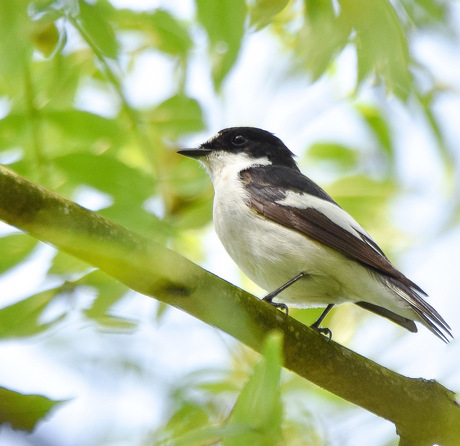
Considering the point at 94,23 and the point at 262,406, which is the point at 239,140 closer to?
the point at 94,23

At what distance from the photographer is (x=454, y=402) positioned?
118 inches

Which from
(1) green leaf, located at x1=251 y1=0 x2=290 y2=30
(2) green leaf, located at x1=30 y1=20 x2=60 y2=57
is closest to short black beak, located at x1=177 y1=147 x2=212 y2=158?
(2) green leaf, located at x1=30 y1=20 x2=60 y2=57

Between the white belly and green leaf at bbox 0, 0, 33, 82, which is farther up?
the white belly

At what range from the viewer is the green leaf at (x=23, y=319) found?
167cm

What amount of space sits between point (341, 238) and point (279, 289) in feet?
1.54

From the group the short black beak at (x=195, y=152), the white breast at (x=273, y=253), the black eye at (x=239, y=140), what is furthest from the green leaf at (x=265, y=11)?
the black eye at (x=239, y=140)

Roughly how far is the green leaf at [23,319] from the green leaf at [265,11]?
46.0 inches

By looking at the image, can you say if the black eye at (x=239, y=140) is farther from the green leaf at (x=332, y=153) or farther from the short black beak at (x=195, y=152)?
the green leaf at (x=332, y=153)

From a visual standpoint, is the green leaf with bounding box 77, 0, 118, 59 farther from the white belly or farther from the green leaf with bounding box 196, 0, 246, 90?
the white belly

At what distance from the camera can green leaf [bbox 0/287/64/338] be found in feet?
5.48

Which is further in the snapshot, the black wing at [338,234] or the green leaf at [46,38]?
the black wing at [338,234]

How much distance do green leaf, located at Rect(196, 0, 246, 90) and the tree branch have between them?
26.5 inches

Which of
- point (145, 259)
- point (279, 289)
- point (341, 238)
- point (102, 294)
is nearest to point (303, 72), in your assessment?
point (145, 259)

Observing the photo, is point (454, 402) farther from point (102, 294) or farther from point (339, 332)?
point (102, 294)
